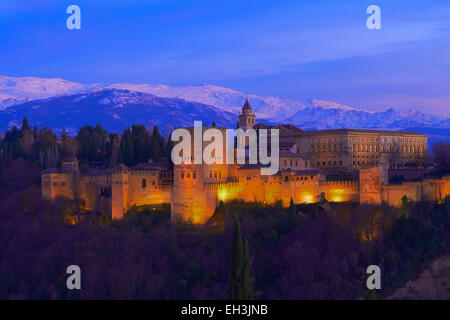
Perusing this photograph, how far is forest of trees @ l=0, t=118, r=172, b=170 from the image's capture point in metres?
60.9

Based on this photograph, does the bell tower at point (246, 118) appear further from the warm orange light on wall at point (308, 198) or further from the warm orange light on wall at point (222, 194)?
the warm orange light on wall at point (308, 198)

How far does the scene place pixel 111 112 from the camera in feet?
561

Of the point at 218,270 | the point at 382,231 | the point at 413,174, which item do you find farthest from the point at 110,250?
the point at 413,174

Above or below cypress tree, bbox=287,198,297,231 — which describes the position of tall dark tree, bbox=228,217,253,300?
below

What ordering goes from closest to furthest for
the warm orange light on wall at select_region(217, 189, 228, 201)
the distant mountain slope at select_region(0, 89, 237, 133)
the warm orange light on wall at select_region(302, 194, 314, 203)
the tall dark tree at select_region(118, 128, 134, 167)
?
the warm orange light on wall at select_region(302, 194, 314, 203) → the warm orange light on wall at select_region(217, 189, 228, 201) → the tall dark tree at select_region(118, 128, 134, 167) → the distant mountain slope at select_region(0, 89, 237, 133)

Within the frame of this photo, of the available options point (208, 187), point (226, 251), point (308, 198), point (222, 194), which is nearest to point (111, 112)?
point (222, 194)

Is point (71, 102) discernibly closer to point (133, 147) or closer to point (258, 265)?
point (133, 147)

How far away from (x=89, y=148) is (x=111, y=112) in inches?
4141

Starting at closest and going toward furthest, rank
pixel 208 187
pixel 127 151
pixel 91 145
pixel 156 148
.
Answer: pixel 208 187 → pixel 127 151 → pixel 156 148 → pixel 91 145

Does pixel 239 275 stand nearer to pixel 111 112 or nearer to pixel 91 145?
→ pixel 91 145

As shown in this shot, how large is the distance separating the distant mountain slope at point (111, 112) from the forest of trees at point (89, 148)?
86.6 metres

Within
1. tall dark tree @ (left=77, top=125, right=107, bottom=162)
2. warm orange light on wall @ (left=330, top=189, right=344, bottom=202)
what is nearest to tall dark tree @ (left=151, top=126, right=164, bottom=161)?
tall dark tree @ (left=77, top=125, right=107, bottom=162)

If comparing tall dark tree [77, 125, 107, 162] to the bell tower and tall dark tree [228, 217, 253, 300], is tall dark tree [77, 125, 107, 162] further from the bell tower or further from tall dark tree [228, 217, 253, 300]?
tall dark tree [228, 217, 253, 300]

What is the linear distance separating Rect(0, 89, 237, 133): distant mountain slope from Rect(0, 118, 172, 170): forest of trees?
3408 inches
